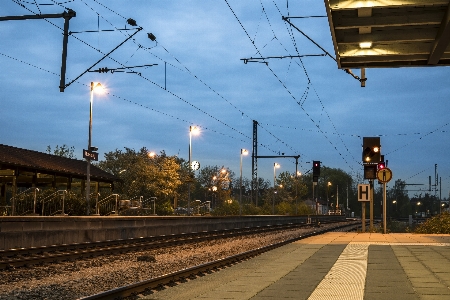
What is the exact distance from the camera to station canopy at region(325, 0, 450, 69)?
883cm

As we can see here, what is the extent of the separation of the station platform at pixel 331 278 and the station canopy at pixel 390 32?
13.8 feet

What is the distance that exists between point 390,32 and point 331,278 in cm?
509

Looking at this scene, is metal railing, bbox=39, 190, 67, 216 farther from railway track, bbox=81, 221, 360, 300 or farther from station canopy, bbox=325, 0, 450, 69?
station canopy, bbox=325, 0, 450, 69

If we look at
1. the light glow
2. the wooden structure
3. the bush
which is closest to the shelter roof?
the wooden structure

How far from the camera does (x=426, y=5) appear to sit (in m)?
8.71

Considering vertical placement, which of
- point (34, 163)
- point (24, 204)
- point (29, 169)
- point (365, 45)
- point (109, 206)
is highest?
point (365, 45)

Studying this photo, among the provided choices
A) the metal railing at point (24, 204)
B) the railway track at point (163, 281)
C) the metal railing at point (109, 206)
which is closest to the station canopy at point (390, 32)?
the railway track at point (163, 281)

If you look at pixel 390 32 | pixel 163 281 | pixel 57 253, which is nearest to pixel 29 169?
pixel 57 253

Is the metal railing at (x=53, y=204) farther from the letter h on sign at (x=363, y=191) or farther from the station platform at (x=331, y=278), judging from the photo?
the station platform at (x=331, y=278)

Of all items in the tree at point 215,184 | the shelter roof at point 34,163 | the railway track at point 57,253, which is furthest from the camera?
the tree at point 215,184

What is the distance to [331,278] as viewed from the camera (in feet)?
39.7

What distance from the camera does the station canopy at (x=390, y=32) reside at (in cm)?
883

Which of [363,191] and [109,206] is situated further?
[109,206]

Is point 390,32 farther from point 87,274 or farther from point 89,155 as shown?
point 89,155
